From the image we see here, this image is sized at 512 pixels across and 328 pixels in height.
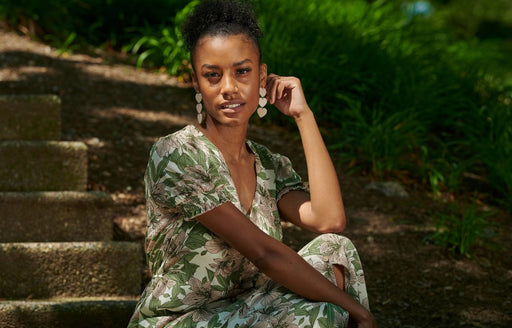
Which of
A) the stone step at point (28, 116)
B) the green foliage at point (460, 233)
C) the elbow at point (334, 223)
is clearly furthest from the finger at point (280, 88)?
the stone step at point (28, 116)

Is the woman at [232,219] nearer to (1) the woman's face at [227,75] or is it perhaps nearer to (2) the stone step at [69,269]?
(1) the woman's face at [227,75]

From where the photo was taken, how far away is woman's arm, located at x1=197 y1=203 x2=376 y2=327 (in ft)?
6.66

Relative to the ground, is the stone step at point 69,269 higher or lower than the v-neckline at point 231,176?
lower

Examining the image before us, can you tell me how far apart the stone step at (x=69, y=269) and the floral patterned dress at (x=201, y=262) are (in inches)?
32.7

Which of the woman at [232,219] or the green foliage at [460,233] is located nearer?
the woman at [232,219]

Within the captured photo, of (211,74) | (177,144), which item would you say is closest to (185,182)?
(177,144)

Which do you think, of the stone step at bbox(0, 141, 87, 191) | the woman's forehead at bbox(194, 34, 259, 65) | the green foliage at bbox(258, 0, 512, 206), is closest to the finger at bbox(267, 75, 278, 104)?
the woman's forehead at bbox(194, 34, 259, 65)

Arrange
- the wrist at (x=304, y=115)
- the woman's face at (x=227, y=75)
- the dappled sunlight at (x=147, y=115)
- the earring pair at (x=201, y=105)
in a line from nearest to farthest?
the woman's face at (x=227, y=75) < the earring pair at (x=201, y=105) < the wrist at (x=304, y=115) < the dappled sunlight at (x=147, y=115)

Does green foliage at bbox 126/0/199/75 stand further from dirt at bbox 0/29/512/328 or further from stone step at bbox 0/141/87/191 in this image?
stone step at bbox 0/141/87/191

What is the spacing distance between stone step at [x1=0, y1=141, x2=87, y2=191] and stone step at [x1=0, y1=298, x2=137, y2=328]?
112 centimetres

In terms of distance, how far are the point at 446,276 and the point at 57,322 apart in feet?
6.73

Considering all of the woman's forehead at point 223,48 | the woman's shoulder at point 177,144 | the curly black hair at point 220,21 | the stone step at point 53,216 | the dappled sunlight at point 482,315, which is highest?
the curly black hair at point 220,21

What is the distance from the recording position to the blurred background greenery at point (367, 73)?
15.4 feet

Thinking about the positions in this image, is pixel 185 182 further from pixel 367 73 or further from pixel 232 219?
pixel 367 73
